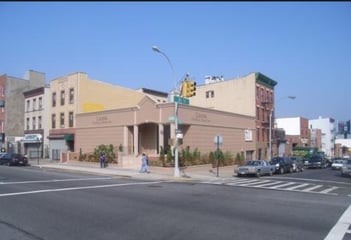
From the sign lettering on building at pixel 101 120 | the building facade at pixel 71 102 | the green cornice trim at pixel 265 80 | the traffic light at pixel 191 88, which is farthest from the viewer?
the green cornice trim at pixel 265 80

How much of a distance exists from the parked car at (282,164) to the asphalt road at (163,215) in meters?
18.5

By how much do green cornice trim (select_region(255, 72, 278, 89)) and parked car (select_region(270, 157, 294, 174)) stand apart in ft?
58.9

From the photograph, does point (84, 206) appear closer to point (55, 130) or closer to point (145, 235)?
point (145, 235)

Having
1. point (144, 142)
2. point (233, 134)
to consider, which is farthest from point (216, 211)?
point (233, 134)

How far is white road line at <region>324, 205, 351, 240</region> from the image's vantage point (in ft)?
30.1

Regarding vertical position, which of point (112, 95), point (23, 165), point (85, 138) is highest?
point (112, 95)

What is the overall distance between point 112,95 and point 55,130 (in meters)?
8.89

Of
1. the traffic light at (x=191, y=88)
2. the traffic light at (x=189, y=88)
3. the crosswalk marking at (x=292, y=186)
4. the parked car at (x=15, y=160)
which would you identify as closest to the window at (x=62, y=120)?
the parked car at (x=15, y=160)

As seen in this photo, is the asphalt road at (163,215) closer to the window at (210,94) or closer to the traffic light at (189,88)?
the traffic light at (189,88)

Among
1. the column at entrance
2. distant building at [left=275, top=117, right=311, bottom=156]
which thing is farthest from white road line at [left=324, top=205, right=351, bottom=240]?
distant building at [left=275, top=117, right=311, bottom=156]

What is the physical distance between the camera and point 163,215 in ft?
38.5

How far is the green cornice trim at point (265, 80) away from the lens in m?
54.3

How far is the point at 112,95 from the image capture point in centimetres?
5312

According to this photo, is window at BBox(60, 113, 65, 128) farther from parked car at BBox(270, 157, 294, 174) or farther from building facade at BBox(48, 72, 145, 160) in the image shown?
parked car at BBox(270, 157, 294, 174)
